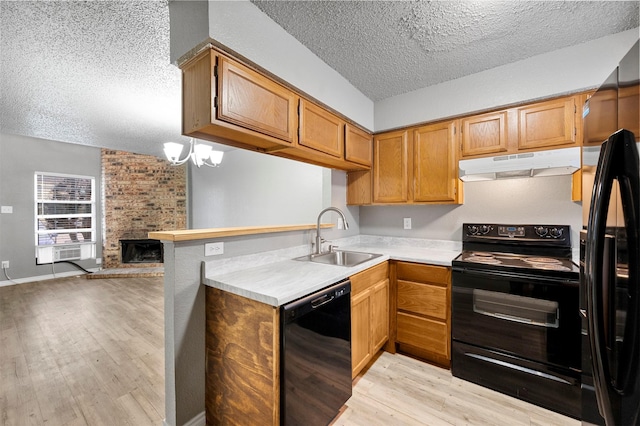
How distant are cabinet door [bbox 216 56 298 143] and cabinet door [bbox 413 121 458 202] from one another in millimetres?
1427

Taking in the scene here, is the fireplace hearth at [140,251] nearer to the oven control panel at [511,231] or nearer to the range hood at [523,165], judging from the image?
the range hood at [523,165]

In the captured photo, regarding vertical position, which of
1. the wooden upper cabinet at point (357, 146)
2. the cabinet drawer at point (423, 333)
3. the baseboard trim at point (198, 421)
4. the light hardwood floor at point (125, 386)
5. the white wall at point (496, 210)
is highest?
the wooden upper cabinet at point (357, 146)

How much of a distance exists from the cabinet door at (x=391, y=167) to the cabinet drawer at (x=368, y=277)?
83 centimetres

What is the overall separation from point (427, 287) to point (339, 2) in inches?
86.2

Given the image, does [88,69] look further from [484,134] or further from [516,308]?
[516,308]

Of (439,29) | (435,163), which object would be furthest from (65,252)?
(439,29)

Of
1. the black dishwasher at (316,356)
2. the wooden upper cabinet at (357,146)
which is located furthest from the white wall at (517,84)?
the black dishwasher at (316,356)

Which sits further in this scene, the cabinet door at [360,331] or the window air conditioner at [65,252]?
the window air conditioner at [65,252]

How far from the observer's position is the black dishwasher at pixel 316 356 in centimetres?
128

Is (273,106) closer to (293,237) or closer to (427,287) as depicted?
(293,237)

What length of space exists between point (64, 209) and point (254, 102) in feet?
20.8

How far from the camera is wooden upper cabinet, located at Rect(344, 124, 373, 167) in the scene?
253 centimetres

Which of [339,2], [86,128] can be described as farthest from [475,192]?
[86,128]

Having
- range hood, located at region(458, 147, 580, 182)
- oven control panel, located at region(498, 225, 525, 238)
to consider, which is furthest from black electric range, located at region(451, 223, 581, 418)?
range hood, located at region(458, 147, 580, 182)
